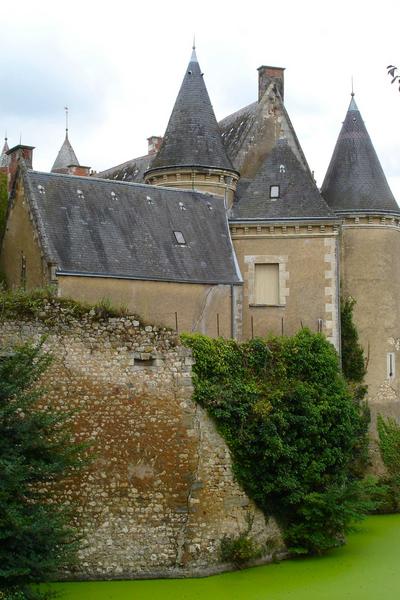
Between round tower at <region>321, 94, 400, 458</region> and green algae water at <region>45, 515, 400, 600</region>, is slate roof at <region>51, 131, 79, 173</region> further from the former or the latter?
green algae water at <region>45, 515, 400, 600</region>

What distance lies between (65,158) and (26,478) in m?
39.6

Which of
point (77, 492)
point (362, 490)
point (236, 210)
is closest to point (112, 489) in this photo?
point (77, 492)

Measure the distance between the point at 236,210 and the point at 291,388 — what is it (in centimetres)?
1079

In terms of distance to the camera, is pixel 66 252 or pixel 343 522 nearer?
pixel 343 522

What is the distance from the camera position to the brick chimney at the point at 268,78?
3077 centimetres

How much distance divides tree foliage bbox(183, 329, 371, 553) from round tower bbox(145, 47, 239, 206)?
10.1m

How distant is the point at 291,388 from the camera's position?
57.9 ft

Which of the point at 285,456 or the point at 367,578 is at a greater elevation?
the point at 285,456

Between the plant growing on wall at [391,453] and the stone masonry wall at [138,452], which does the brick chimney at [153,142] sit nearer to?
the plant growing on wall at [391,453]

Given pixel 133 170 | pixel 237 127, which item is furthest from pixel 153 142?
pixel 237 127

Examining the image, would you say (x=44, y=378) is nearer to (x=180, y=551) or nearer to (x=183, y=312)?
(x=180, y=551)

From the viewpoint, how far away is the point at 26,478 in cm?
1294

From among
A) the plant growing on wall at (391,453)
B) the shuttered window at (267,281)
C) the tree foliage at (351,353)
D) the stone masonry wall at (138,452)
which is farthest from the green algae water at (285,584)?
the shuttered window at (267,281)

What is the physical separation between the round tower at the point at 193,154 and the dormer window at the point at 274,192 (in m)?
1.16
